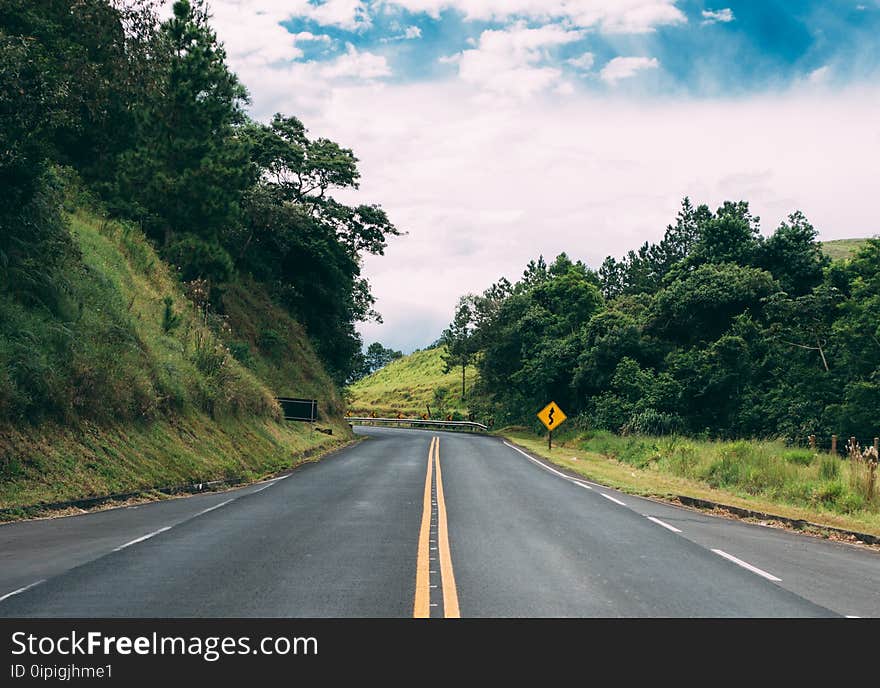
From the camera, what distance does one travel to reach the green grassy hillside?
322 ft

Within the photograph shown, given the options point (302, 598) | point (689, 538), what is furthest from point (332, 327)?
point (302, 598)

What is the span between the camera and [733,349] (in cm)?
4197

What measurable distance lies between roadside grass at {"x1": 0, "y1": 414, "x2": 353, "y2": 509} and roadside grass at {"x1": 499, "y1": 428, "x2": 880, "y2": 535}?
1120 centimetres

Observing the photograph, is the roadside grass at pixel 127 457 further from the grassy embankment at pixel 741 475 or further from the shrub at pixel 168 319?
the grassy embankment at pixel 741 475

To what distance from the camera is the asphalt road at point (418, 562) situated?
7.07 meters

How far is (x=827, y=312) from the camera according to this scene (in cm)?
4238

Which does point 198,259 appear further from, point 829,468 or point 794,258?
point 794,258

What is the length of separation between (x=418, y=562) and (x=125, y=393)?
13155 millimetres

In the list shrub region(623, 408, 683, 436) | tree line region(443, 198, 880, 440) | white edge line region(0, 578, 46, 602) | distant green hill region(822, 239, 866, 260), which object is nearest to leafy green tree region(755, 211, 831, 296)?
tree line region(443, 198, 880, 440)

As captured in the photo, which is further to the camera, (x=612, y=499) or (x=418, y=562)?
(x=612, y=499)

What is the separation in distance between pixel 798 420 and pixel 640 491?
2294 cm

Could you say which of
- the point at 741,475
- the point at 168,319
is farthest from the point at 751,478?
the point at 168,319

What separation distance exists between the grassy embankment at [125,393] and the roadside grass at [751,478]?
38.9ft
